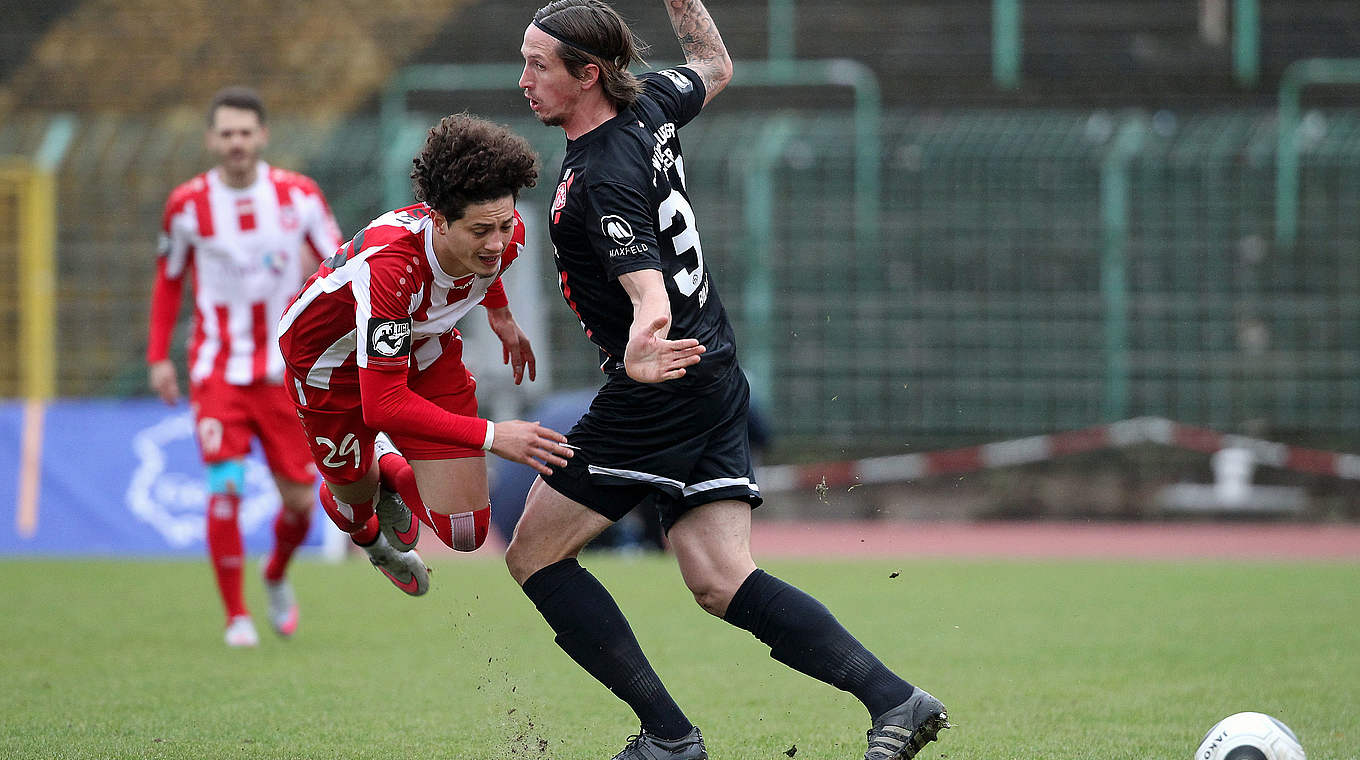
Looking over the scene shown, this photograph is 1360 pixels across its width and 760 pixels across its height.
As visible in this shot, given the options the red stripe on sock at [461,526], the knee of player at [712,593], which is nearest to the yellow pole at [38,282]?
the red stripe on sock at [461,526]

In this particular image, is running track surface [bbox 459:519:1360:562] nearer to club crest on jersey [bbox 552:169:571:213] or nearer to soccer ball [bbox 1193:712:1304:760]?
soccer ball [bbox 1193:712:1304:760]

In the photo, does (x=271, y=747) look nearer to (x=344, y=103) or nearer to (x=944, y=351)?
(x=944, y=351)

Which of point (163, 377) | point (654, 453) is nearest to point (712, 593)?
point (654, 453)

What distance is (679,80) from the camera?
163 inches

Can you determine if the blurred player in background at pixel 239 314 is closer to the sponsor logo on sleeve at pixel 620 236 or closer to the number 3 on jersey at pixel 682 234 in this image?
the number 3 on jersey at pixel 682 234

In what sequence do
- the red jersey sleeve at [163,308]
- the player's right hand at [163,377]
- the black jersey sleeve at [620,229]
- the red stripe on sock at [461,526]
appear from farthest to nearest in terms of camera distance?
the red jersey sleeve at [163,308], the player's right hand at [163,377], the red stripe on sock at [461,526], the black jersey sleeve at [620,229]

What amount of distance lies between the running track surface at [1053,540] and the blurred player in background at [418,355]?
6078 millimetres

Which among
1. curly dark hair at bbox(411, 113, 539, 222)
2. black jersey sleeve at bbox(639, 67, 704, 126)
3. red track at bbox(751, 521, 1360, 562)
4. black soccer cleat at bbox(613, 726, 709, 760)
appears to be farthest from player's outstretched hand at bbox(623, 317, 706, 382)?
red track at bbox(751, 521, 1360, 562)

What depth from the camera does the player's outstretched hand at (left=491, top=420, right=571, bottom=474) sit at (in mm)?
3688

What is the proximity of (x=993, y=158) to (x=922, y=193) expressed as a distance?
656mm

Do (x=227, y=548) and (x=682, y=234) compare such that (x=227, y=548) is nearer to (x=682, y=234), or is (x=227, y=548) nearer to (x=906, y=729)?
(x=682, y=234)

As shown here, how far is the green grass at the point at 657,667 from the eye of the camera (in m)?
4.40

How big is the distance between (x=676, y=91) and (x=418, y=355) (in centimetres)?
114

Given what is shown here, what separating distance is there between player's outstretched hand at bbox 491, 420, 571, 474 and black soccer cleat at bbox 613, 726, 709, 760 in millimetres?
752
